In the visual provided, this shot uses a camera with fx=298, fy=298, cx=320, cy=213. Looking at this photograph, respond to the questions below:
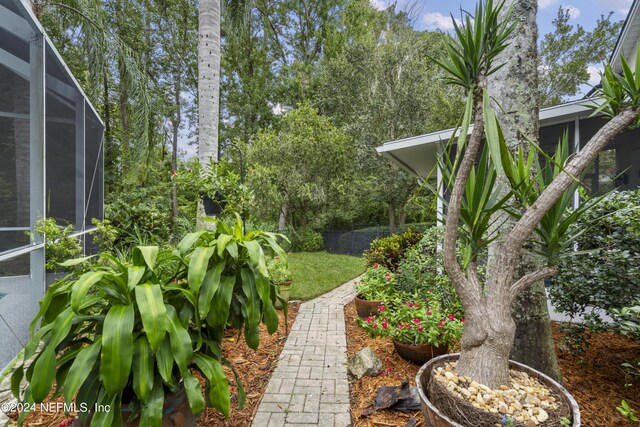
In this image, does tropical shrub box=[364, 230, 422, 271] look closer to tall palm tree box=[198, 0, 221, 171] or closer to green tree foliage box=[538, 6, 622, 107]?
tall palm tree box=[198, 0, 221, 171]

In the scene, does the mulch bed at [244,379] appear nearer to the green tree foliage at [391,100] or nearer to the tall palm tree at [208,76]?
the tall palm tree at [208,76]

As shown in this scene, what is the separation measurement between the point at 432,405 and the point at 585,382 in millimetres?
1859

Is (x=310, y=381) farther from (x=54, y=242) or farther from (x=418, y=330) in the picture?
(x=54, y=242)

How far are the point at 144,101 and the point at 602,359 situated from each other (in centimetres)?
930

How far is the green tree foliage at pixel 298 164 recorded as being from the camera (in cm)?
1031

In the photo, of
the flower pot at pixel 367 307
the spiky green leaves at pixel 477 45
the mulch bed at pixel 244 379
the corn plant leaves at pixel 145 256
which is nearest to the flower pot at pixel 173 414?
the mulch bed at pixel 244 379

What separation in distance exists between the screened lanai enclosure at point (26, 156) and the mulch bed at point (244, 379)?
94 centimetres

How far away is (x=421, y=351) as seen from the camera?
2.84 m

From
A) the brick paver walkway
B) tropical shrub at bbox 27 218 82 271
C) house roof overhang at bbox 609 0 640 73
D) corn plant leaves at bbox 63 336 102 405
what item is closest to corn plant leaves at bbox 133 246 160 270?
corn plant leaves at bbox 63 336 102 405

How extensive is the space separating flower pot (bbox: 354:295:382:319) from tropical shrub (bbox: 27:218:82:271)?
3.53 metres

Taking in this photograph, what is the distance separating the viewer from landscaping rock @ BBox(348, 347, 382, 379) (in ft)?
9.07

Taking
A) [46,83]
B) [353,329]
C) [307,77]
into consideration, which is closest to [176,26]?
[307,77]

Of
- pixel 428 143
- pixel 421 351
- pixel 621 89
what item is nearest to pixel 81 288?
pixel 421 351

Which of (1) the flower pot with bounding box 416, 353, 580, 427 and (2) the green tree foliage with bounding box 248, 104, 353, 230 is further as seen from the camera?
(2) the green tree foliage with bounding box 248, 104, 353, 230
